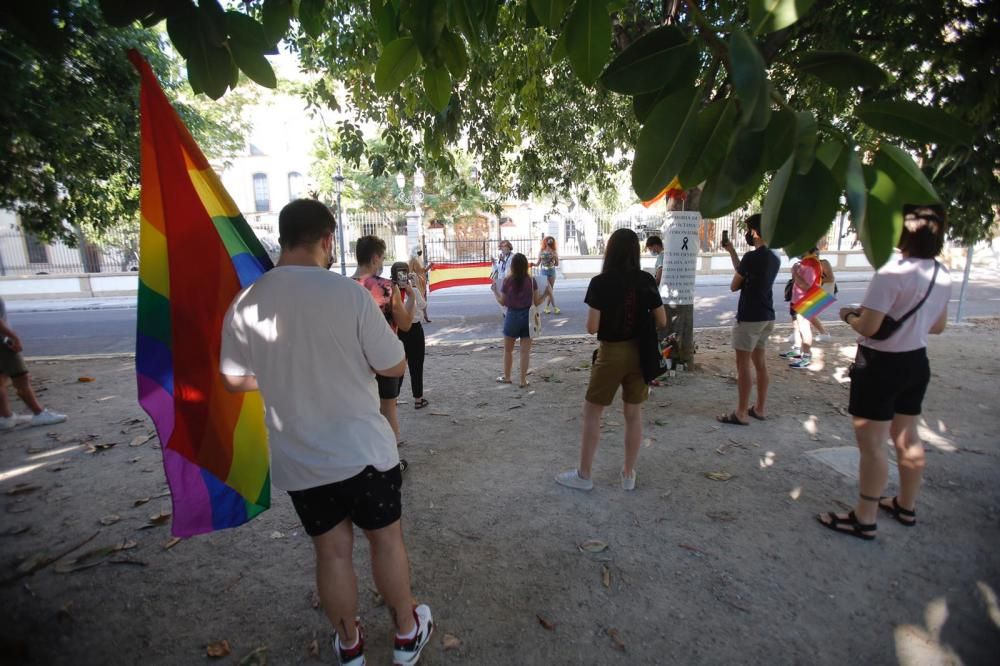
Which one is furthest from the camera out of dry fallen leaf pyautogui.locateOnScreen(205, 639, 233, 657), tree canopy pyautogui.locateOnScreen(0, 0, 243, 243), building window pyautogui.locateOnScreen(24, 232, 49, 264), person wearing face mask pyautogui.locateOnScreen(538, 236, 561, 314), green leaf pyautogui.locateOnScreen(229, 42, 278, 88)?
building window pyautogui.locateOnScreen(24, 232, 49, 264)

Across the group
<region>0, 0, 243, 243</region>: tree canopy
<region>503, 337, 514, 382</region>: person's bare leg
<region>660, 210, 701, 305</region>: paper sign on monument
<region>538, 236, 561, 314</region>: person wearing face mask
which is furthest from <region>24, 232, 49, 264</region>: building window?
<region>660, 210, 701, 305</region>: paper sign on monument

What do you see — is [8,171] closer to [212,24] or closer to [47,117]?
[47,117]

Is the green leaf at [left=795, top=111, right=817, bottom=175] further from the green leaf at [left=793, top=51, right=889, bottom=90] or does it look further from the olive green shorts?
the olive green shorts

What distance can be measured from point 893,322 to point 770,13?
254 centimetres

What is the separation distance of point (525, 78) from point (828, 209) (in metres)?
4.39

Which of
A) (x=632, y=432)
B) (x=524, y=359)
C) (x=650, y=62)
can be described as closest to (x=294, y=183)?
(x=524, y=359)

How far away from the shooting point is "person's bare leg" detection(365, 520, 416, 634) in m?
2.06

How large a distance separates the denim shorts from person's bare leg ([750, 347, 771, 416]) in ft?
8.12

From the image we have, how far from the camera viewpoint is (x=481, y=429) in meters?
4.84

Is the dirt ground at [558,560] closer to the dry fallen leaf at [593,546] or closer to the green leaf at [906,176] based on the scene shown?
the dry fallen leaf at [593,546]

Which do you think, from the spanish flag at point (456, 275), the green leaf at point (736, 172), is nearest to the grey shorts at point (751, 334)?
the green leaf at point (736, 172)

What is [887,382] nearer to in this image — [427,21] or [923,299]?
[923,299]

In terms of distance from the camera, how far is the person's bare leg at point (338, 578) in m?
2.02

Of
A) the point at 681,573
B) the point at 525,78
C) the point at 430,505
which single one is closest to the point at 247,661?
the point at 430,505
